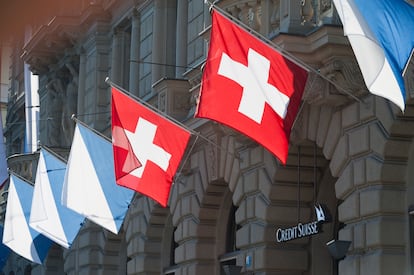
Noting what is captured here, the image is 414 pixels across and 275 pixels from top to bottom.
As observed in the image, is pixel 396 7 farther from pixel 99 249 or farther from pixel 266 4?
pixel 99 249

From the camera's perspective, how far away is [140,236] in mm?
23266

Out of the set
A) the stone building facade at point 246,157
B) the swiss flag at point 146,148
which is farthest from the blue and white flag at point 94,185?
the stone building facade at point 246,157

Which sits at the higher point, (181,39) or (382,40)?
(181,39)

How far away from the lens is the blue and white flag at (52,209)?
19859 millimetres

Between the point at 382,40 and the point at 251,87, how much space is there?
321cm

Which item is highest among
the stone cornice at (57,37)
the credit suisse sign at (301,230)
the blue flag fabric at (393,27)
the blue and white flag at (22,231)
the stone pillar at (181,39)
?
the stone cornice at (57,37)

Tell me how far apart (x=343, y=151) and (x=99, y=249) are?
604 inches

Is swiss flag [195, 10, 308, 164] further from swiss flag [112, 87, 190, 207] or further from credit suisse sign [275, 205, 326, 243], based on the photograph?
swiss flag [112, 87, 190, 207]

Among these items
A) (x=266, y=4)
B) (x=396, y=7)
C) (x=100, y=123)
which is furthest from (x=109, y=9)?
(x=396, y=7)

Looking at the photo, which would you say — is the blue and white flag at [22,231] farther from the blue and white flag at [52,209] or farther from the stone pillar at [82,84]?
the stone pillar at [82,84]

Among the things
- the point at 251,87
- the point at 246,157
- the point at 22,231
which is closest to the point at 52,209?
the point at 22,231

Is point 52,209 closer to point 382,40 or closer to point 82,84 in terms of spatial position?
point 82,84

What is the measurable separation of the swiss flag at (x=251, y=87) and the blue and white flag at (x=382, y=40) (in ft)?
8.31

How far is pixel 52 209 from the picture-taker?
20.2 m
